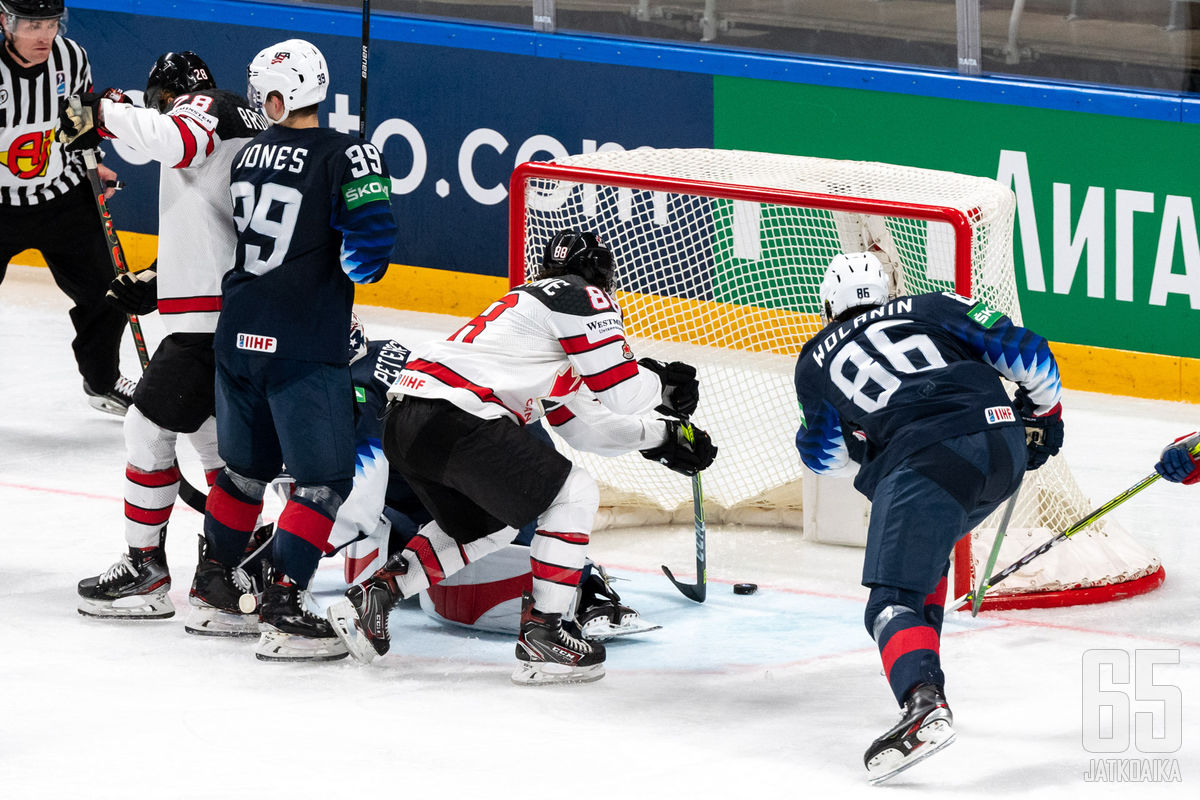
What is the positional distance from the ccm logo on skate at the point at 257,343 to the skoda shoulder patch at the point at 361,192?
0.35m

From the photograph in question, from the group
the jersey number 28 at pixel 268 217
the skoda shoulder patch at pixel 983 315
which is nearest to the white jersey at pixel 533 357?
the jersey number 28 at pixel 268 217

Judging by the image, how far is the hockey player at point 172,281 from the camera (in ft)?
15.1

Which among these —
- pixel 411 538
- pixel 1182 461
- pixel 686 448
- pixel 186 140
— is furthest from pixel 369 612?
pixel 1182 461

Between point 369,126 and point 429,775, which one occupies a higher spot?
point 369,126

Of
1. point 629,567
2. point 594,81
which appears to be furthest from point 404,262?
point 629,567

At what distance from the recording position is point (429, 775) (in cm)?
381

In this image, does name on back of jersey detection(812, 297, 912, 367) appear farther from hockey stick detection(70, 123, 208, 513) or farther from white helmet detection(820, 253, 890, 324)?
hockey stick detection(70, 123, 208, 513)

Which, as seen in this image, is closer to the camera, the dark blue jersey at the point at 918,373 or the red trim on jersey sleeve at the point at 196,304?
the dark blue jersey at the point at 918,373

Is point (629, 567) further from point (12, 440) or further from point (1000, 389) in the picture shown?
point (12, 440)

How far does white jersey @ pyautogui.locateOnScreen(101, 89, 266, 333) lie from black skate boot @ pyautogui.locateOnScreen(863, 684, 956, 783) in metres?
1.98

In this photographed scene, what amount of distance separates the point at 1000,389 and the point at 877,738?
2.49ft

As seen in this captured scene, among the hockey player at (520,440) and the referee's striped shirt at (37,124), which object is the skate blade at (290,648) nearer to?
the hockey player at (520,440)

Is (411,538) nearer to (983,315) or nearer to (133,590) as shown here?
(133,590)

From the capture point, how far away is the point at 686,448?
15.0 feet
